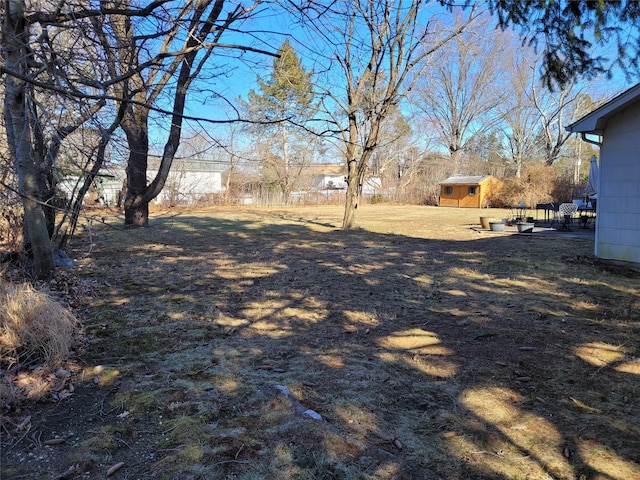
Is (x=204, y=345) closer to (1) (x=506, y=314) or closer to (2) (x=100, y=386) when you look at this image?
(2) (x=100, y=386)

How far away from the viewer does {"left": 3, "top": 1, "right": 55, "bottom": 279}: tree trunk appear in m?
3.94

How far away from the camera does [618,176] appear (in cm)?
764

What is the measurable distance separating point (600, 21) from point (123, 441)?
606cm

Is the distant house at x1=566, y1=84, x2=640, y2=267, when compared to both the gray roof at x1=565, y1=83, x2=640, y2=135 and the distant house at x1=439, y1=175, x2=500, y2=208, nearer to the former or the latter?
the gray roof at x1=565, y1=83, x2=640, y2=135

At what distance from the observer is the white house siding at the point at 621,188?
7.41 m

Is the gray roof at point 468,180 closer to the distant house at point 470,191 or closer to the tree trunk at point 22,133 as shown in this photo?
the distant house at point 470,191

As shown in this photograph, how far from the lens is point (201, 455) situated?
7.18 ft

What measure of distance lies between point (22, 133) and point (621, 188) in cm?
912

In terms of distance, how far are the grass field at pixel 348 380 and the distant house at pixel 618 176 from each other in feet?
3.39

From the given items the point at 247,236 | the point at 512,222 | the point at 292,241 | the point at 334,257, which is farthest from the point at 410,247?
the point at 512,222

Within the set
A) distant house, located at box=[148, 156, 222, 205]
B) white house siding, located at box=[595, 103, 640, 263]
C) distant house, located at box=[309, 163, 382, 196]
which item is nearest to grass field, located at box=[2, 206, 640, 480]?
white house siding, located at box=[595, 103, 640, 263]

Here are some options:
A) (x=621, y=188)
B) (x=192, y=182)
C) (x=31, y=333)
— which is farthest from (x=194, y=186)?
(x=31, y=333)

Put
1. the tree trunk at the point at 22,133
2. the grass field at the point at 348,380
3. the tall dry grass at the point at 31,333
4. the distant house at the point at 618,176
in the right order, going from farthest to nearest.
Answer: the distant house at the point at 618,176 < the tree trunk at the point at 22,133 < the tall dry grass at the point at 31,333 < the grass field at the point at 348,380

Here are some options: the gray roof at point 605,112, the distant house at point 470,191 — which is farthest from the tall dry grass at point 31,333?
the distant house at point 470,191
